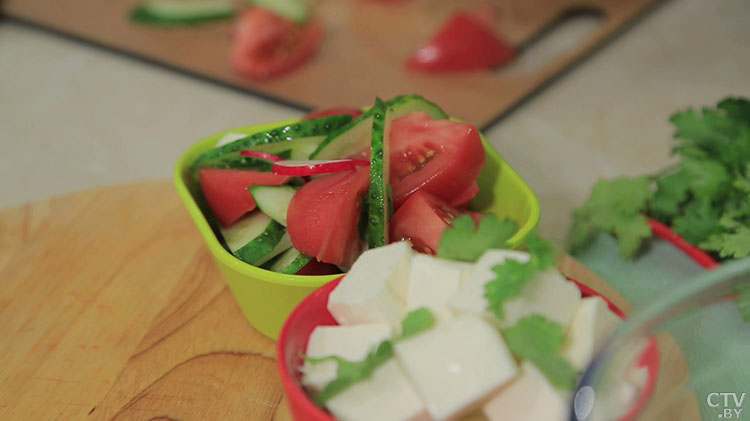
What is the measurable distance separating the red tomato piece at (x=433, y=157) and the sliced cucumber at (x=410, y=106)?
0.11 ft

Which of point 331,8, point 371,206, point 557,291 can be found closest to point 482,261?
point 557,291

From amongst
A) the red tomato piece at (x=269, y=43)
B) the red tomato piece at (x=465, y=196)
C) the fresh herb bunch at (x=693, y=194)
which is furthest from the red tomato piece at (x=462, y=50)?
the red tomato piece at (x=465, y=196)

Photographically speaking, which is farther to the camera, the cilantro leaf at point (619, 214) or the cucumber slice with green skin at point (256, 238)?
the cilantro leaf at point (619, 214)

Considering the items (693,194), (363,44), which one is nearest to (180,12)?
(363,44)

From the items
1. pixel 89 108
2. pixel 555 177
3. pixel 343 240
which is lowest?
pixel 555 177

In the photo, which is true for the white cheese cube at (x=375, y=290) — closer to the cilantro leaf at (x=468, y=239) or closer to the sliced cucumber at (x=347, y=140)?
the cilantro leaf at (x=468, y=239)

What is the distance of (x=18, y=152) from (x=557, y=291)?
1.57 metres

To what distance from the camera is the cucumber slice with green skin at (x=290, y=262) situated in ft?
3.21

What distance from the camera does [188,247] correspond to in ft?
4.10

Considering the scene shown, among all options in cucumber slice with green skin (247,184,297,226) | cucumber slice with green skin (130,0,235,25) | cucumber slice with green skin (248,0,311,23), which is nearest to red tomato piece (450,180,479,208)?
cucumber slice with green skin (247,184,297,226)

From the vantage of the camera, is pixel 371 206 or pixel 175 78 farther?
pixel 175 78

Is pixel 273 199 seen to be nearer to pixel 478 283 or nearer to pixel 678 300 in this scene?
pixel 478 283

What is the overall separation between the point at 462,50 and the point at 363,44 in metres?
0.30

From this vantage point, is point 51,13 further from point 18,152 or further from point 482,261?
point 482,261
